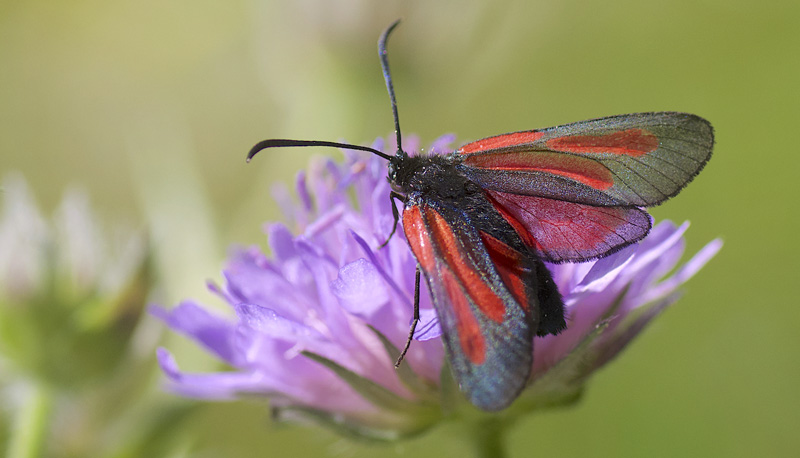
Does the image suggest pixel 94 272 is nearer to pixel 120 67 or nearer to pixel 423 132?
pixel 423 132

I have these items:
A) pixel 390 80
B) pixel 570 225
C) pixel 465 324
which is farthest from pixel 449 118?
pixel 465 324

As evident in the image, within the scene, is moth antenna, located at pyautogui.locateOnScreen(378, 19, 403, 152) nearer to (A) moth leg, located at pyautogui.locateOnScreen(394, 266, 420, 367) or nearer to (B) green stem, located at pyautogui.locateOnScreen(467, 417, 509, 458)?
(A) moth leg, located at pyautogui.locateOnScreen(394, 266, 420, 367)

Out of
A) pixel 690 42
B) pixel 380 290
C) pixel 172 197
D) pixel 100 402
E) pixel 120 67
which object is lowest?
pixel 120 67

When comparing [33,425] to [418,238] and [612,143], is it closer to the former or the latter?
[418,238]

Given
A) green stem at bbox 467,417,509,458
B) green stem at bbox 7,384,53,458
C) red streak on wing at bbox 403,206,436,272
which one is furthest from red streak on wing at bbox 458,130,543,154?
green stem at bbox 7,384,53,458

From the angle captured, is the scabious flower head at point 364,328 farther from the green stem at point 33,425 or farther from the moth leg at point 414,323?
the green stem at point 33,425

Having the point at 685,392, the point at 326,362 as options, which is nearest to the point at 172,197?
the point at 326,362
